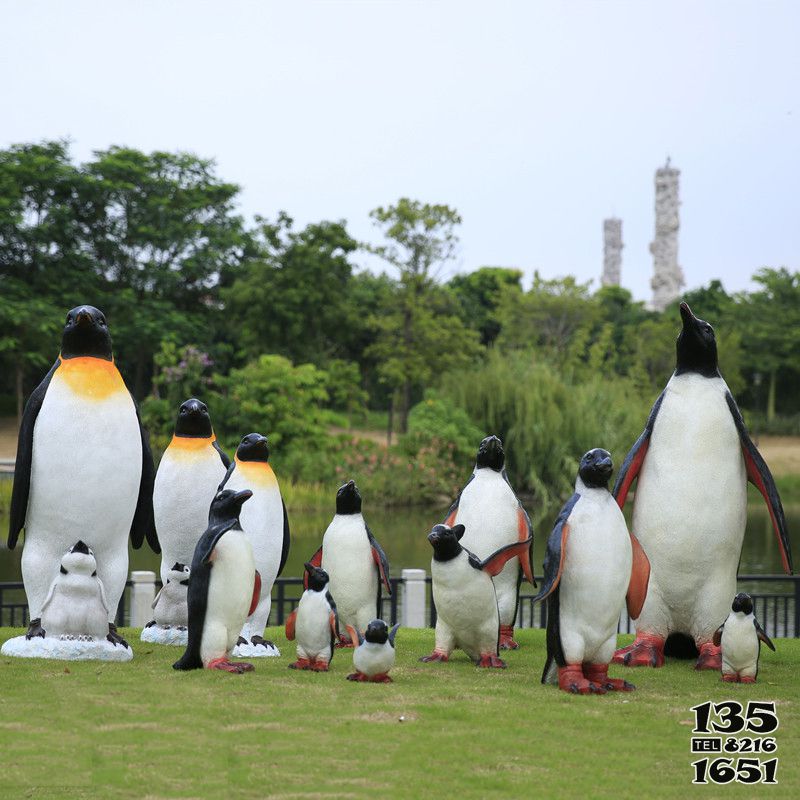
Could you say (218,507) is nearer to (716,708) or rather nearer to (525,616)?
(716,708)

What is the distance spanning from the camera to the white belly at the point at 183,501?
822 cm

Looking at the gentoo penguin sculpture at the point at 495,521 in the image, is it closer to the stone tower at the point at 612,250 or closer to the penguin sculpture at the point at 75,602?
the penguin sculpture at the point at 75,602

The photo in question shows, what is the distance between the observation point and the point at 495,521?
8203 millimetres

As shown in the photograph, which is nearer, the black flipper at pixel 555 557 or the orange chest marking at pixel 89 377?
the black flipper at pixel 555 557

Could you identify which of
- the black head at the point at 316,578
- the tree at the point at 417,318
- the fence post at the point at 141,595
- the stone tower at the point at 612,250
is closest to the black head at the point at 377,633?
the black head at the point at 316,578

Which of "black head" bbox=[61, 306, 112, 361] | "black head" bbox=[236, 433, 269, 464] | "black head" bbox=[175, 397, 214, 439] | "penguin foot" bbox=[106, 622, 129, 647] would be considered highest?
"black head" bbox=[61, 306, 112, 361]

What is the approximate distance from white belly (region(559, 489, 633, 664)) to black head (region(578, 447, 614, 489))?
1.6 inches

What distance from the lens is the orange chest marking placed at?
23.8ft

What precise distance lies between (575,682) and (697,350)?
249 centimetres

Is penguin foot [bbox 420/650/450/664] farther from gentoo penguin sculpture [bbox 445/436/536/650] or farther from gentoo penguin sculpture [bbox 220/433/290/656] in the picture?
gentoo penguin sculpture [bbox 220/433/290/656]

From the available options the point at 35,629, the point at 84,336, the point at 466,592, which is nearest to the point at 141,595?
the point at 35,629

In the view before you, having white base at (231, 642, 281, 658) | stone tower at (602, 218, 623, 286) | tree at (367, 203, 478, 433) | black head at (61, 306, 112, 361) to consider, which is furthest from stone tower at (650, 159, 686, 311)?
black head at (61, 306, 112, 361)

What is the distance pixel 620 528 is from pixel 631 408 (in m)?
21.7

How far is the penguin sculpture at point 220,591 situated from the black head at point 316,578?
1.15 feet
